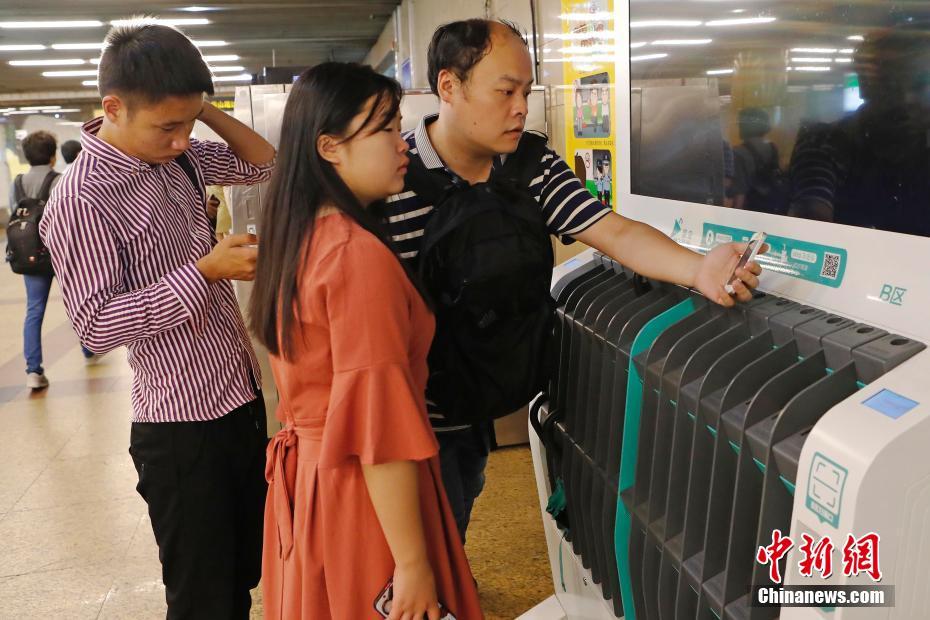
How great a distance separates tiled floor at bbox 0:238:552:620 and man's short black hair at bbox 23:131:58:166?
1.91 m

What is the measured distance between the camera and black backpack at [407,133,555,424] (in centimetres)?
146

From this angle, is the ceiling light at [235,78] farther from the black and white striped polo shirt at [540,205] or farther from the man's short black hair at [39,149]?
the black and white striped polo shirt at [540,205]

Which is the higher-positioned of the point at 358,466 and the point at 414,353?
the point at 414,353

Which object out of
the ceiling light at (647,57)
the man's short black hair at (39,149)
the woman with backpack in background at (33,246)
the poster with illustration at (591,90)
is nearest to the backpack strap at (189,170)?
the ceiling light at (647,57)

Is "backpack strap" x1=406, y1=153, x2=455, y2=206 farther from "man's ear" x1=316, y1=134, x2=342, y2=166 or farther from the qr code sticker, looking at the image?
the qr code sticker

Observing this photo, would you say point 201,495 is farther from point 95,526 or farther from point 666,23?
point 95,526

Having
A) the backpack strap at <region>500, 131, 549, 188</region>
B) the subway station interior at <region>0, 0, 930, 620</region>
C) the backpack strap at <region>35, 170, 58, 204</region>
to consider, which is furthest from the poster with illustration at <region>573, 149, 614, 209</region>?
the backpack strap at <region>35, 170, 58, 204</region>

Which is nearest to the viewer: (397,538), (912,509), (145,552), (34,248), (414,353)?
(912,509)

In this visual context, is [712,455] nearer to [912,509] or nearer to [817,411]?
[817,411]

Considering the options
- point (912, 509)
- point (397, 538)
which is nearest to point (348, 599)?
point (397, 538)

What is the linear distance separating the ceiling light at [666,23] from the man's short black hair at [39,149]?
5.46m

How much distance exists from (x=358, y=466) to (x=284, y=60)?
16238 mm

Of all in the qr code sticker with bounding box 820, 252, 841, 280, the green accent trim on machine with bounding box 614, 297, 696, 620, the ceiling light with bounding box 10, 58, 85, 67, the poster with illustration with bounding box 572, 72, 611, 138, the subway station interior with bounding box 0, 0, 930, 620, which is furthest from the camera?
the ceiling light with bounding box 10, 58, 85, 67

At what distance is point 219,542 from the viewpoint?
5.80 ft
